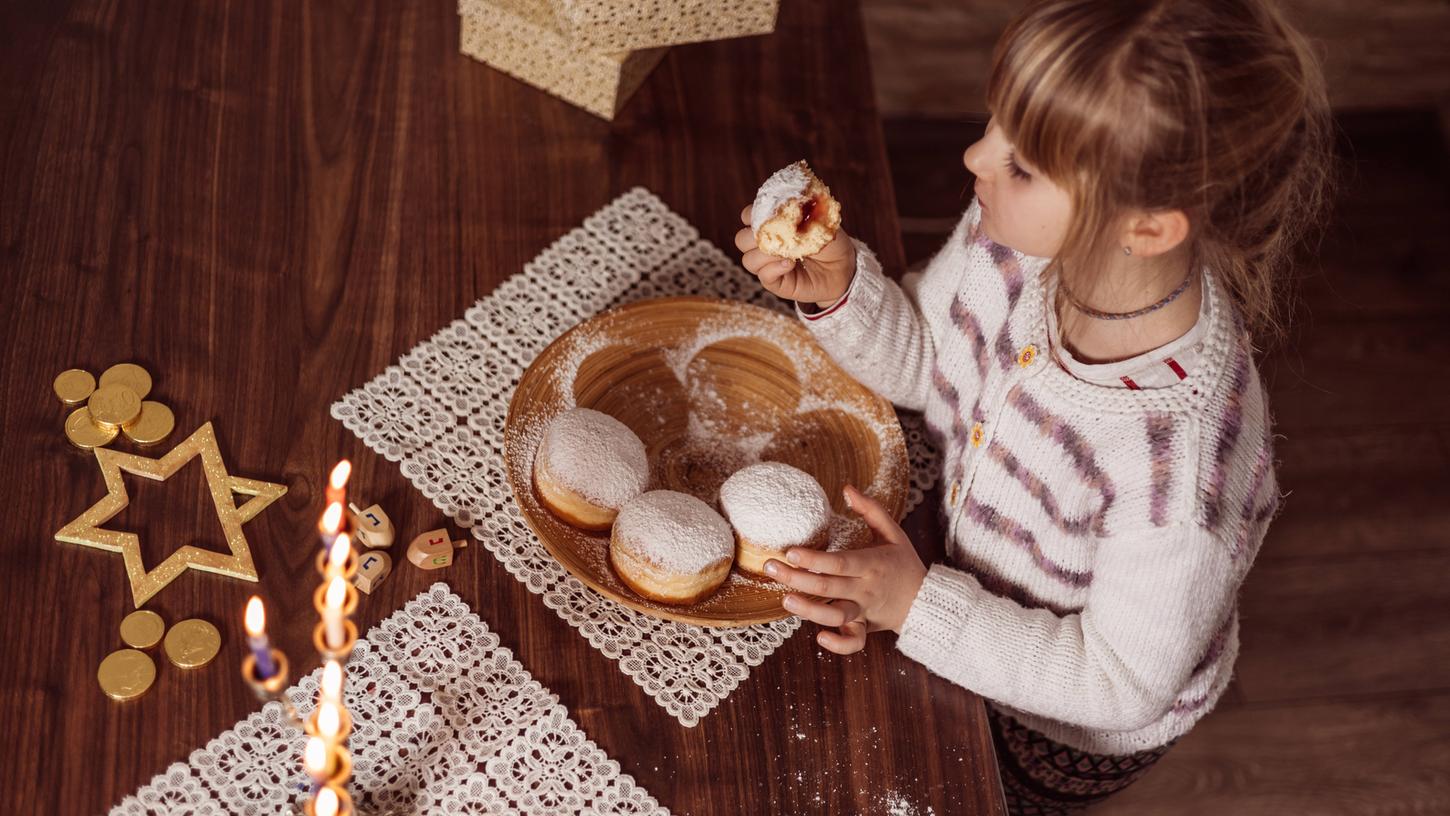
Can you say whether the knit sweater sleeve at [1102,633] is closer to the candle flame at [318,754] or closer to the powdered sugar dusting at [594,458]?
the powdered sugar dusting at [594,458]

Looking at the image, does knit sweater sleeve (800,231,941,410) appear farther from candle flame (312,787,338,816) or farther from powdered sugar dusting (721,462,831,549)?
candle flame (312,787,338,816)

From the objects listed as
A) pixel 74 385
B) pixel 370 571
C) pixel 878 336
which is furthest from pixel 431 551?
pixel 878 336

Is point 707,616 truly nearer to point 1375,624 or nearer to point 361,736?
point 361,736

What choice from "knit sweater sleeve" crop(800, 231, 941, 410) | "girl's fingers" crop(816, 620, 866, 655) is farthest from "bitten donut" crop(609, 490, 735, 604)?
"knit sweater sleeve" crop(800, 231, 941, 410)

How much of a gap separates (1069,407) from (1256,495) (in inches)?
7.5

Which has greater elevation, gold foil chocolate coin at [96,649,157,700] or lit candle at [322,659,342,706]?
lit candle at [322,659,342,706]

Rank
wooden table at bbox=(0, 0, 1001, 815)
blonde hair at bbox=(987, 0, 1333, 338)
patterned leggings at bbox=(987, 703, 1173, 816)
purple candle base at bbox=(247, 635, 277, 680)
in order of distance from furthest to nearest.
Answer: patterned leggings at bbox=(987, 703, 1173, 816) → wooden table at bbox=(0, 0, 1001, 815) → blonde hair at bbox=(987, 0, 1333, 338) → purple candle base at bbox=(247, 635, 277, 680)

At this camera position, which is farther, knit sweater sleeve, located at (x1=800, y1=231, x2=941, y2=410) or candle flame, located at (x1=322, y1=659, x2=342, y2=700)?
knit sweater sleeve, located at (x1=800, y1=231, x2=941, y2=410)

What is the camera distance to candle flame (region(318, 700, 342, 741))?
0.75 m

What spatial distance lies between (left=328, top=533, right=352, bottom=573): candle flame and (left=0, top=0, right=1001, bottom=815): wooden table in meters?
0.31

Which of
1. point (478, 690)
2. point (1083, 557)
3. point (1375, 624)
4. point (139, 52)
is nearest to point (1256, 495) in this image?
point (1083, 557)

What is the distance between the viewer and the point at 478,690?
3.46 ft

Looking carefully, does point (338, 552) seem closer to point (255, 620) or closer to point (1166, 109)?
point (255, 620)

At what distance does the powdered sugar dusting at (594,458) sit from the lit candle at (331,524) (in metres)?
0.30
